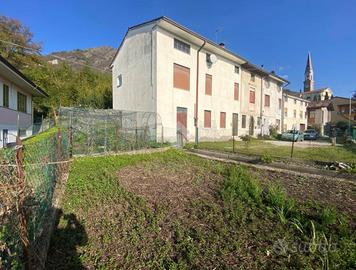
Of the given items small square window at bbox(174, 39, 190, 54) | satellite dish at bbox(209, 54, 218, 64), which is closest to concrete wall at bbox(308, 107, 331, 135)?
satellite dish at bbox(209, 54, 218, 64)

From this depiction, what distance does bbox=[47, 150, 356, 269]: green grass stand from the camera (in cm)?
301

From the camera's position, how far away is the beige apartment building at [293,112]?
35812 mm

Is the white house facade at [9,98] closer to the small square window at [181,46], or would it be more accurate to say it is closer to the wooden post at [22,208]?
the wooden post at [22,208]

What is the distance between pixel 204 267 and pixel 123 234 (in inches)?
60.2

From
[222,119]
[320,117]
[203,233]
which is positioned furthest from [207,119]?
[320,117]

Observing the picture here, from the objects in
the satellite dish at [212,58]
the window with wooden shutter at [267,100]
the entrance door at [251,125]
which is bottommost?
the entrance door at [251,125]

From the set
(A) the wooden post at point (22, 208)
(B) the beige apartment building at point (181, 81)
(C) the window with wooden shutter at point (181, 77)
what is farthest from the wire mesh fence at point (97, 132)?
(A) the wooden post at point (22, 208)

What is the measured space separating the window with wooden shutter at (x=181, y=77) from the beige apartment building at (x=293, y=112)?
901 inches

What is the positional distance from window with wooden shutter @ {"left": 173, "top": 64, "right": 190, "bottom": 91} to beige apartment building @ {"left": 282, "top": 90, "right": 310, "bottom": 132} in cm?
2290

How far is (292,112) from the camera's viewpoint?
38.2 meters

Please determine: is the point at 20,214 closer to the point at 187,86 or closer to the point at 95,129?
the point at 95,129

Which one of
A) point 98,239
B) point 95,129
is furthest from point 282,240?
point 95,129

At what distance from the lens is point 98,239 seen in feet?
11.9

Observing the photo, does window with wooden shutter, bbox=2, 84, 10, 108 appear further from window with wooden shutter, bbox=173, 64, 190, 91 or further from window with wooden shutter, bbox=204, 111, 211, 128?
window with wooden shutter, bbox=204, 111, 211, 128
